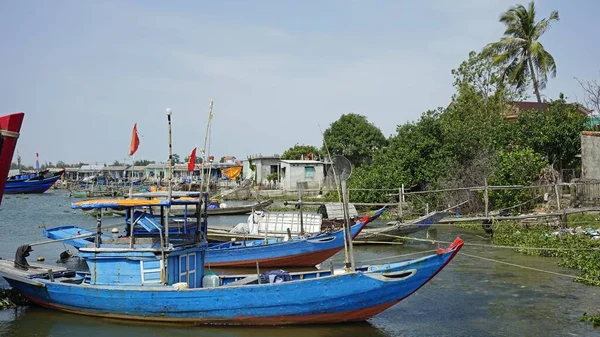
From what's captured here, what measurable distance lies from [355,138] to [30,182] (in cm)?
3470

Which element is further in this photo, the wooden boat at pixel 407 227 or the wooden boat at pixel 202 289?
the wooden boat at pixel 407 227

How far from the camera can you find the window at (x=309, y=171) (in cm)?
4741

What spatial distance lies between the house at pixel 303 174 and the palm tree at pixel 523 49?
19297 millimetres

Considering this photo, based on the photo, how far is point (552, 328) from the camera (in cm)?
988

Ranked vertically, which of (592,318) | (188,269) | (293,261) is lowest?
(592,318)

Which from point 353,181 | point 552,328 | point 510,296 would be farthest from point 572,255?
point 353,181

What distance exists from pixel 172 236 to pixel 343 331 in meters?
4.10

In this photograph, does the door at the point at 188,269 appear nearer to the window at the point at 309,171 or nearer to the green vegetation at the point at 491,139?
the green vegetation at the point at 491,139

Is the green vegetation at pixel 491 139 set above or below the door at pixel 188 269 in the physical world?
above

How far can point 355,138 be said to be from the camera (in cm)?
5438

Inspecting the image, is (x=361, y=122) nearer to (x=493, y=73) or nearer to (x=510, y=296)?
(x=493, y=73)

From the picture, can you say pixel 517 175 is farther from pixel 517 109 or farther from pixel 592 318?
pixel 517 109

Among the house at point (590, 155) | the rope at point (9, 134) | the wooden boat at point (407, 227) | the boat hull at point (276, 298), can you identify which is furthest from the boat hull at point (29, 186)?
the house at point (590, 155)

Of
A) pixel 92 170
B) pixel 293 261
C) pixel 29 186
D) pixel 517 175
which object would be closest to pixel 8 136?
pixel 293 261
